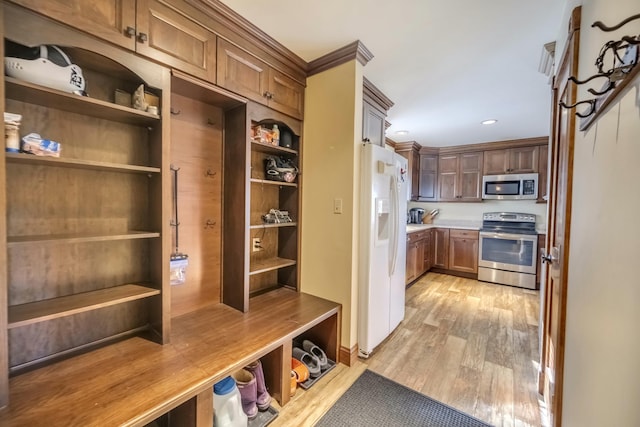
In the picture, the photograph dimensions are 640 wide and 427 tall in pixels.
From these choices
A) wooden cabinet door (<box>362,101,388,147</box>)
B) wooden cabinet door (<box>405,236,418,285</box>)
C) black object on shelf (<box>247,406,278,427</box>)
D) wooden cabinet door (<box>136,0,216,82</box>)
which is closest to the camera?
wooden cabinet door (<box>136,0,216,82</box>)

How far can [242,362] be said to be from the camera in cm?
136

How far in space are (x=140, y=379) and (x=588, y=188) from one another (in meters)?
1.99

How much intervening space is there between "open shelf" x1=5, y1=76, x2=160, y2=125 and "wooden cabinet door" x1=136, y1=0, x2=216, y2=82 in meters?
0.32

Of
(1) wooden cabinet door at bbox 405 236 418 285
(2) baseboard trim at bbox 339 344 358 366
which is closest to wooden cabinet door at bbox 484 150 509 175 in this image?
(1) wooden cabinet door at bbox 405 236 418 285

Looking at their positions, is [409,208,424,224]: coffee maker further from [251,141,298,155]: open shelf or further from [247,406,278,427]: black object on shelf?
[247,406,278,427]: black object on shelf

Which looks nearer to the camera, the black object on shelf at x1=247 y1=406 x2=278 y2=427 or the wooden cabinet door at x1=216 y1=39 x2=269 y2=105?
the black object on shelf at x1=247 y1=406 x2=278 y2=427

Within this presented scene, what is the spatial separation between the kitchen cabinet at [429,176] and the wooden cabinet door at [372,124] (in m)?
2.69

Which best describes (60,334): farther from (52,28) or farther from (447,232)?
(447,232)

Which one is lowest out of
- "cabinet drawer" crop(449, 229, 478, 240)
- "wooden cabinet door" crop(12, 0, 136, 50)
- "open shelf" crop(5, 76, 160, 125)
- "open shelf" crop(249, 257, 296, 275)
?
"open shelf" crop(249, 257, 296, 275)

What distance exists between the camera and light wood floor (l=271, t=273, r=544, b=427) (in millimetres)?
1661

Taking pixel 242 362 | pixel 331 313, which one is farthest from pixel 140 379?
pixel 331 313

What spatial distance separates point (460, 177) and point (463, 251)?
1393 mm

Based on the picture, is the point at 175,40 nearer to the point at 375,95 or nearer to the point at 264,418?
the point at 375,95

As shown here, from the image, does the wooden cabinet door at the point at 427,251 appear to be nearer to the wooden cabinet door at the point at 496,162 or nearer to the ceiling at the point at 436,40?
the wooden cabinet door at the point at 496,162
